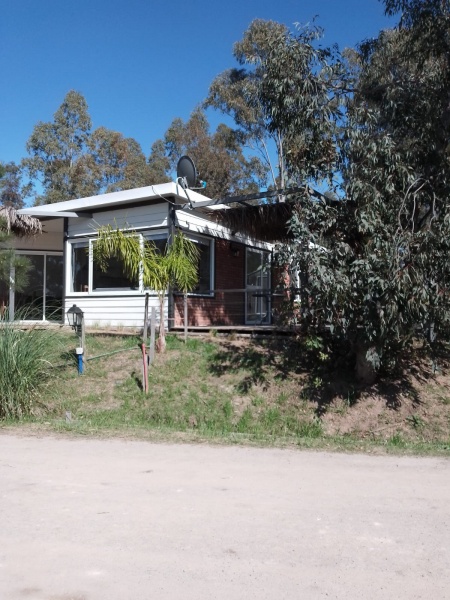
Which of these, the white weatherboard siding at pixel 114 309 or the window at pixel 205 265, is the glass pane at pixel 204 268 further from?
the white weatherboard siding at pixel 114 309

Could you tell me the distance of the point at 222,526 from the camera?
4.55 m

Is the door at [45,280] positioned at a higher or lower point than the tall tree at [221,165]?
lower

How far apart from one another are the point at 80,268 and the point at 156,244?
2.77 metres

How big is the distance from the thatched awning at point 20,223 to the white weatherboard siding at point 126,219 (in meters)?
1.02

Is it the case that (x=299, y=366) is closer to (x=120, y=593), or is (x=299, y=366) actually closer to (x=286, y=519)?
(x=286, y=519)

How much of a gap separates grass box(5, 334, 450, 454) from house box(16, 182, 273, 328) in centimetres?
223

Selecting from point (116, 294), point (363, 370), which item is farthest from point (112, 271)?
point (363, 370)

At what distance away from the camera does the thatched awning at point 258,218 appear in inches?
511

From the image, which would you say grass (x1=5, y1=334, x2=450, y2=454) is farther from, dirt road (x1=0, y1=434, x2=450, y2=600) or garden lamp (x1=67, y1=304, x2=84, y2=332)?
dirt road (x1=0, y1=434, x2=450, y2=600)

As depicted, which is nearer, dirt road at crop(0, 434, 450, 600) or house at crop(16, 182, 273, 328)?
dirt road at crop(0, 434, 450, 600)

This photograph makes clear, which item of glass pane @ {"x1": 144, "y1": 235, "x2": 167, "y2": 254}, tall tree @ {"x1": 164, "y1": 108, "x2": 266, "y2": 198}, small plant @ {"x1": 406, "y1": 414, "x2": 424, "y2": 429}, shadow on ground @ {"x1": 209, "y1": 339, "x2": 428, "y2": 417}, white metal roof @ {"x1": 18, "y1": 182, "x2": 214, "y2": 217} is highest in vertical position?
tall tree @ {"x1": 164, "y1": 108, "x2": 266, "y2": 198}

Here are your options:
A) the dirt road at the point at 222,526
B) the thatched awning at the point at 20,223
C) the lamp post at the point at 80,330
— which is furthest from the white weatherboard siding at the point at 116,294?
the dirt road at the point at 222,526

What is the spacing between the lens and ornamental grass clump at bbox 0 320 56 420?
9555mm

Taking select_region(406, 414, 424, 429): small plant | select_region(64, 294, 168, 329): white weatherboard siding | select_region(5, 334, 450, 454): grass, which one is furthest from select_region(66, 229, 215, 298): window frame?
select_region(406, 414, 424, 429): small plant
